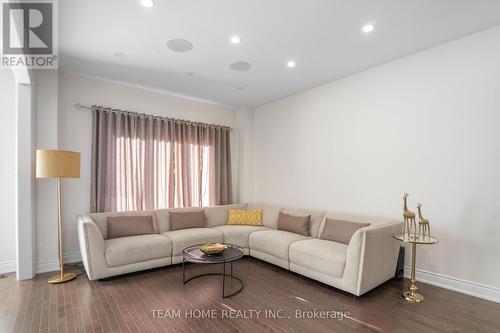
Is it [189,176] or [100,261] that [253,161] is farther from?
[100,261]

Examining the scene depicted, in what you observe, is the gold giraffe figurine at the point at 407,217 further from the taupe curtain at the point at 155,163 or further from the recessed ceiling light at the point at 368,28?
the taupe curtain at the point at 155,163

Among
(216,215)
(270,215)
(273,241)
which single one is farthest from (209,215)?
(273,241)

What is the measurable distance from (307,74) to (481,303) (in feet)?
11.4

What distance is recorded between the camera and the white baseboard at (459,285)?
278 cm

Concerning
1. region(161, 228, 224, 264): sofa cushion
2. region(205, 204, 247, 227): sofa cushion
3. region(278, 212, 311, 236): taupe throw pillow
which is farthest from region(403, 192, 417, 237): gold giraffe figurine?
region(205, 204, 247, 227): sofa cushion

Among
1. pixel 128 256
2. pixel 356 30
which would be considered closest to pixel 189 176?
pixel 128 256

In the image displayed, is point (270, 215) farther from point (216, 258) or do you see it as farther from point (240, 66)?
point (240, 66)

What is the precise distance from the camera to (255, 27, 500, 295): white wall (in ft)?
9.35

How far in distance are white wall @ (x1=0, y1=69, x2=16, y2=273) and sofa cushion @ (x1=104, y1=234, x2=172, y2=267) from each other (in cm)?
133

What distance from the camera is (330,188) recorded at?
4.31 m

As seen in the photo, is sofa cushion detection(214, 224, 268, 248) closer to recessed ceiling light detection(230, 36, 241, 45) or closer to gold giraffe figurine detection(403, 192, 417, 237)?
gold giraffe figurine detection(403, 192, 417, 237)

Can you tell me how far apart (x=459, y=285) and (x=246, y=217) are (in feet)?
10.3

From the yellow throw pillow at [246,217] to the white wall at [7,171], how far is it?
3170mm

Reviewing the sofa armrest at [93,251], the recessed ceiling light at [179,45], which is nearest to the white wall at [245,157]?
the recessed ceiling light at [179,45]
